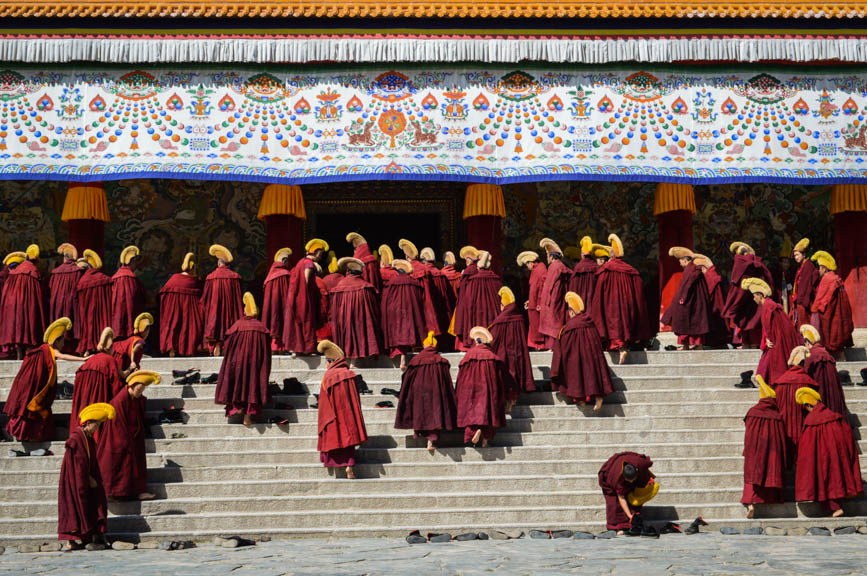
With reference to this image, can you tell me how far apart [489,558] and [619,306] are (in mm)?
4917

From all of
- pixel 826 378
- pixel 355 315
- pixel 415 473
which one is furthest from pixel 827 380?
pixel 355 315

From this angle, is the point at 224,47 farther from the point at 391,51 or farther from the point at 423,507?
the point at 423,507

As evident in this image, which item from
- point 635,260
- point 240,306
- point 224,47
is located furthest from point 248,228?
point 635,260

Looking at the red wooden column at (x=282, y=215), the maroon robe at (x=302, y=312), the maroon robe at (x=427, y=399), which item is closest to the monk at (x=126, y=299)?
the maroon robe at (x=302, y=312)

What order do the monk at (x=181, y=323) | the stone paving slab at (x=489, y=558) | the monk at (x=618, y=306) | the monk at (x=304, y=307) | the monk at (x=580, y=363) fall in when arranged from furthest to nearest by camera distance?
the monk at (x=181, y=323) → the monk at (x=304, y=307) → the monk at (x=618, y=306) → the monk at (x=580, y=363) → the stone paving slab at (x=489, y=558)

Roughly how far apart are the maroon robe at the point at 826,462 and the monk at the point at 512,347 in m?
2.72

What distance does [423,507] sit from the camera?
11.0m

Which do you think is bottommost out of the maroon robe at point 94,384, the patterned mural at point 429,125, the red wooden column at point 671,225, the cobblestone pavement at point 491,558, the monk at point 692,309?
the cobblestone pavement at point 491,558

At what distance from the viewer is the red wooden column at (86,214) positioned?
16484 millimetres

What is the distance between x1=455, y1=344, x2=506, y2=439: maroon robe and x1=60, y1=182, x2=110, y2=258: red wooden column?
667cm

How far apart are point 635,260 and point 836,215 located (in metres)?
2.92

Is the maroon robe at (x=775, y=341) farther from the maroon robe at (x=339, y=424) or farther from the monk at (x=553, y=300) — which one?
the maroon robe at (x=339, y=424)

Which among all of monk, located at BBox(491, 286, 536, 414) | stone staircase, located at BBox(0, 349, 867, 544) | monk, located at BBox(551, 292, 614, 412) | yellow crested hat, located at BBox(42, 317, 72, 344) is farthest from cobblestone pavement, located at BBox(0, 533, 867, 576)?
yellow crested hat, located at BBox(42, 317, 72, 344)

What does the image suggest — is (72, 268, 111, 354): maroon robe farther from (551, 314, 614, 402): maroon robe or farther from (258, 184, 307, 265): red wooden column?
(551, 314, 614, 402): maroon robe
